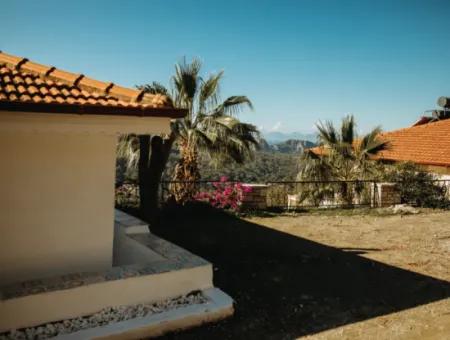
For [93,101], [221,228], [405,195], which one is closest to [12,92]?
[93,101]

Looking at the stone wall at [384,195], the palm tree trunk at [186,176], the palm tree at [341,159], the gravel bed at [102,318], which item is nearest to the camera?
the gravel bed at [102,318]

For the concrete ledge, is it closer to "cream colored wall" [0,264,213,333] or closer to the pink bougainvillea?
"cream colored wall" [0,264,213,333]

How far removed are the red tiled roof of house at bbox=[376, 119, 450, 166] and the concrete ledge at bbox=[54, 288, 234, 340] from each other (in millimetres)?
14082

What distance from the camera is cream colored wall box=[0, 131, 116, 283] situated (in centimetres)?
488

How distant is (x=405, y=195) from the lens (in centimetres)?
1390

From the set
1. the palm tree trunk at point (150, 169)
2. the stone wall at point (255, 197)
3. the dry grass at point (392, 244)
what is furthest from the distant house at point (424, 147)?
the palm tree trunk at point (150, 169)

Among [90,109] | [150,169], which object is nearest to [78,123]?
[90,109]

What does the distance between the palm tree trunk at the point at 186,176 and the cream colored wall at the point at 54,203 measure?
19.9 feet

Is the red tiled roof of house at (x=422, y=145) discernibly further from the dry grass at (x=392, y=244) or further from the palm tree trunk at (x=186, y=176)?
the palm tree trunk at (x=186, y=176)

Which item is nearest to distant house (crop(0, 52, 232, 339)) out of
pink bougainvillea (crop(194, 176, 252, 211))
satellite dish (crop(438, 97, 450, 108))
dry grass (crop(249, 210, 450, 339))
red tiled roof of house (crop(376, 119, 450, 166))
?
dry grass (crop(249, 210, 450, 339))

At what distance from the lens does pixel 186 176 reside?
464 inches

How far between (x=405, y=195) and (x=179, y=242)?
912cm

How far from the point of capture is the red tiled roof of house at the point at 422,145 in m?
17.9

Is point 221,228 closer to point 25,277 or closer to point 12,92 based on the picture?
point 25,277
